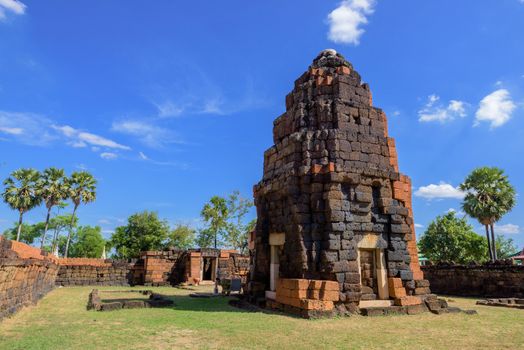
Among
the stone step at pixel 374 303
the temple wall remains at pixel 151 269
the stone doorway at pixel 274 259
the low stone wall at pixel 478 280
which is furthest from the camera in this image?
the temple wall remains at pixel 151 269

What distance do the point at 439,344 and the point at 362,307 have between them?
10.8ft

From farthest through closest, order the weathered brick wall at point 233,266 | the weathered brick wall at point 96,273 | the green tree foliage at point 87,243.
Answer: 1. the green tree foliage at point 87,243
2. the weathered brick wall at point 233,266
3. the weathered brick wall at point 96,273

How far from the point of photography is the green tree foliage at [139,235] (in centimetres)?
4062

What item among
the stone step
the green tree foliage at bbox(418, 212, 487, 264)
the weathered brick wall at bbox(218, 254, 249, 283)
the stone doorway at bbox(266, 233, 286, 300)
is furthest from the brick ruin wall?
the green tree foliage at bbox(418, 212, 487, 264)

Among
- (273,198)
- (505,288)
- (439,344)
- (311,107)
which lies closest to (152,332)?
(439,344)

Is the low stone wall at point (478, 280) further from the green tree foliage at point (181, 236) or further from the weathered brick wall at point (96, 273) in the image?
the green tree foliage at point (181, 236)

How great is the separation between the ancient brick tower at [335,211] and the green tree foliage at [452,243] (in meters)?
29.6

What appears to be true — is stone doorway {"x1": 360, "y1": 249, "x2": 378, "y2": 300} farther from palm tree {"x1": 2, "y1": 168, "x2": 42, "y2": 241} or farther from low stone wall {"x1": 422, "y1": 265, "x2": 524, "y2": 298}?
palm tree {"x1": 2, "y1": 168, "x2": 42, "y2": 241}

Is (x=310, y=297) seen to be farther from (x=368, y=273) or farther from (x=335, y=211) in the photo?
(x=335, y=211)

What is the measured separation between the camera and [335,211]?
9750mm

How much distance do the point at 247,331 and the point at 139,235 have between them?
3746 cm

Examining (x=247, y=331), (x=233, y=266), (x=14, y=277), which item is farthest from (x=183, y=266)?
(x=247, y=331)

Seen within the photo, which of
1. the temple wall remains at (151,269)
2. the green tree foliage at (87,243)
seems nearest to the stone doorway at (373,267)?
the temple wall remains at (151,269)

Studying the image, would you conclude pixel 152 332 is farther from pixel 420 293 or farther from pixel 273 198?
pixel 420 293
